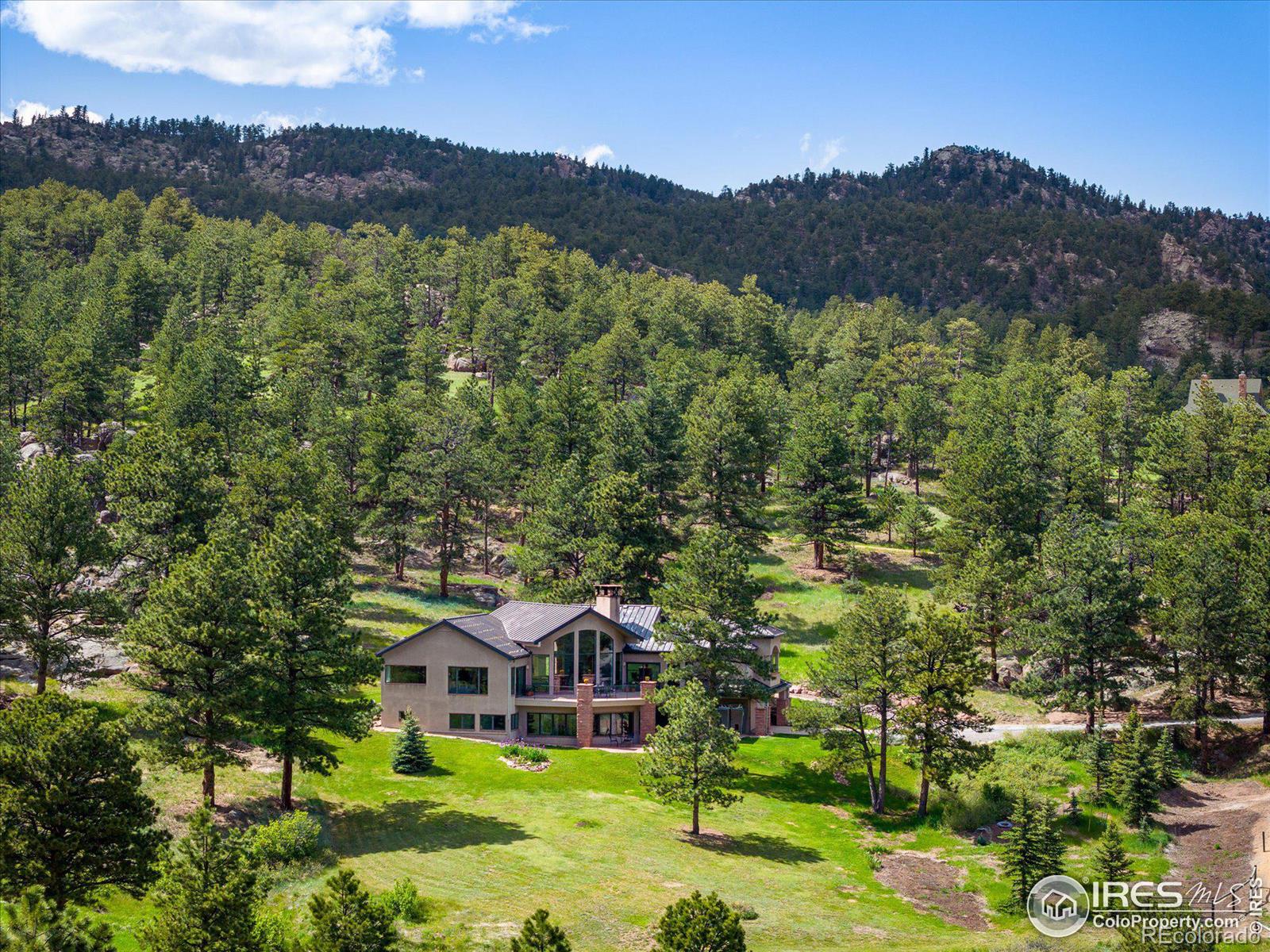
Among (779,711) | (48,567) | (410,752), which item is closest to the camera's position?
(48,567)

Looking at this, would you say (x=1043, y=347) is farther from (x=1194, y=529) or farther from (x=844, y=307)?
(x=1194, y=529)

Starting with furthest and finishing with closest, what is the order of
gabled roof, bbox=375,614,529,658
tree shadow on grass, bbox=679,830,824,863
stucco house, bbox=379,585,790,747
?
stucco house, bbox=379,585,790,747 < gabled roof, bbox=375,614,529,658 < tree shadow on grass, bbox=679,830,824,863

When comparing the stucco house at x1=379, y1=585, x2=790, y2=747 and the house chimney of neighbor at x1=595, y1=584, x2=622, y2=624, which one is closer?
the stucco house at x1=379, y1=585, x2=790, y2=747

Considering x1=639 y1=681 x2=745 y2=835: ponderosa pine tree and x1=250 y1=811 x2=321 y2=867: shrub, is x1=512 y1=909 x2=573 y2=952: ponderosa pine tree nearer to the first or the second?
x1=250 y1=811 x2=321 y2=867: shrub

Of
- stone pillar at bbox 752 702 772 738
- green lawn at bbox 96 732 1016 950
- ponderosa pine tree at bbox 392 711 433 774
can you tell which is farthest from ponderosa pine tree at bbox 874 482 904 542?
ponderosa pine tree at bbox 392 711 433 774

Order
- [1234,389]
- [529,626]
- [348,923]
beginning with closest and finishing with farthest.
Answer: [348,923], [529,626], [1234,389]

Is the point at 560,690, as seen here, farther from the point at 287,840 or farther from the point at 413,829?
the point at 287,840

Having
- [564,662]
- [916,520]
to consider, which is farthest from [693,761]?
[916,520]

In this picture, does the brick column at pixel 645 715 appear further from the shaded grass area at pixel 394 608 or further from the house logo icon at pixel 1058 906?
the house logo icon at pixel 1058 906
